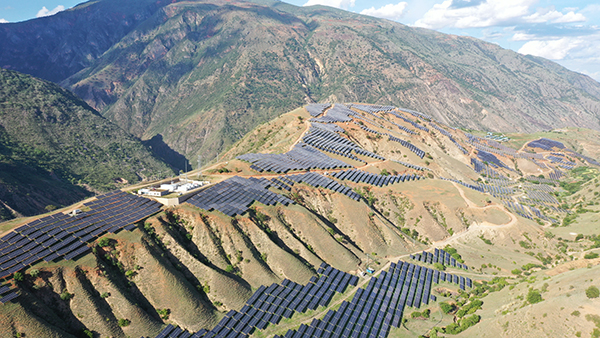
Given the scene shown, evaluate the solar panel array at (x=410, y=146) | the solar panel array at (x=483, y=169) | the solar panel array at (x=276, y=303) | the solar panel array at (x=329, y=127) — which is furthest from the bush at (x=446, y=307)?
the solar panel array at (x=483, y=169)

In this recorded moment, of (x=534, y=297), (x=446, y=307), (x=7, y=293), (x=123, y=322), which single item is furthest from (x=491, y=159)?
(x=7, y=293)

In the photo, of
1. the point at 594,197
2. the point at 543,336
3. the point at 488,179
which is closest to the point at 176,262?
the point at 543,336

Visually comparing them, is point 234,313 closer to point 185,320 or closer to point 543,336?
point 185,320

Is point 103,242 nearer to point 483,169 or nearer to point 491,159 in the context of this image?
→ point 483,169

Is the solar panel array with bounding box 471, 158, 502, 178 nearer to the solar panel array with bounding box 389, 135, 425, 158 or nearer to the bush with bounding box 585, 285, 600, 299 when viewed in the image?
the solar panel array with bounding box 389, 135, 425, 158

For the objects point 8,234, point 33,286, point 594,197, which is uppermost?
point 8,234

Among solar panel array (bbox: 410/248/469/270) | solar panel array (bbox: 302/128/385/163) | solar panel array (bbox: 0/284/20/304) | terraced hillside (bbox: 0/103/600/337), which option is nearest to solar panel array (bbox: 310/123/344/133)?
solar panel array (bbox: 302/128/385/163)
